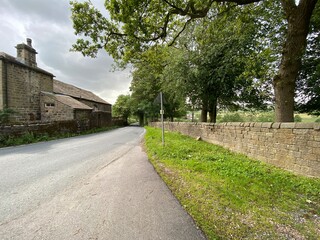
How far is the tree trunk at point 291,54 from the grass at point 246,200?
2.50 meters

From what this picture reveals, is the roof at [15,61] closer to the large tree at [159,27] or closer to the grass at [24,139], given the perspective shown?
the grass at [24,139]

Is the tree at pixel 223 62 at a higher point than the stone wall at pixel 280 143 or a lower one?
higher

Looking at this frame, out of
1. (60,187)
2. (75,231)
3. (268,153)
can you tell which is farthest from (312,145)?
(60,187)

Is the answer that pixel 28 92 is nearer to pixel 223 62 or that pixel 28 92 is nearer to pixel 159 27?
pixel 159 27

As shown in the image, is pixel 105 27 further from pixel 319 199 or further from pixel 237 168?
pixel 319 199

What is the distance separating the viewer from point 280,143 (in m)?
5.35

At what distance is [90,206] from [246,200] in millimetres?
2908

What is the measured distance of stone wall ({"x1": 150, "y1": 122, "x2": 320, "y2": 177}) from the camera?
443 cm

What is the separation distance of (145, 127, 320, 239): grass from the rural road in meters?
0.32

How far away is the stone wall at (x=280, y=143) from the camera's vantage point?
4434mm

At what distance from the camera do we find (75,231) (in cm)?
237

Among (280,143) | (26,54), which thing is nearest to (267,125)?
(280,143)

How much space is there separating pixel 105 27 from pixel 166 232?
326 inches

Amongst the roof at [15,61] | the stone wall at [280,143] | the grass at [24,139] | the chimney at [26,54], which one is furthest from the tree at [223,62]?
the chimney at [26,54]
